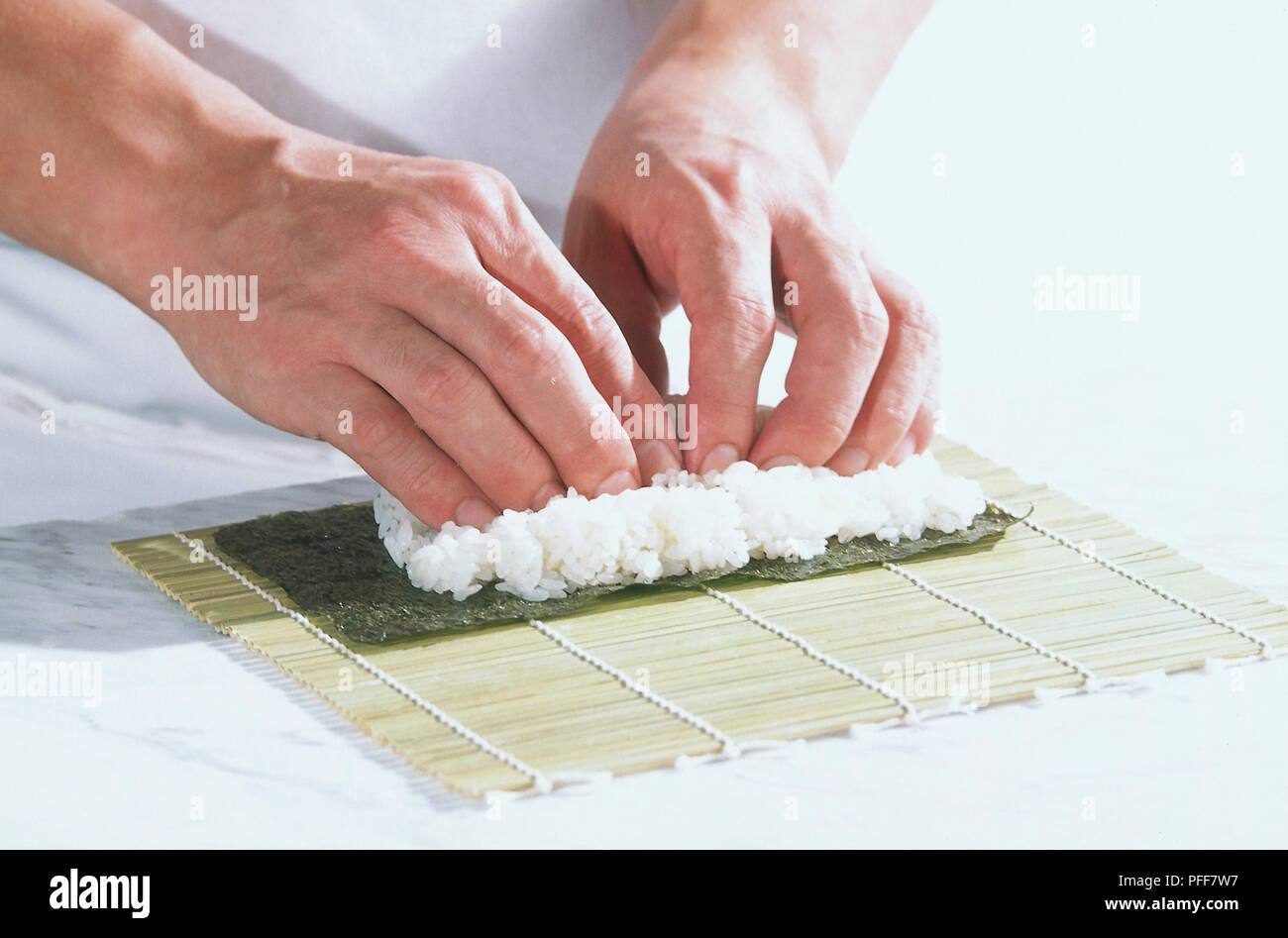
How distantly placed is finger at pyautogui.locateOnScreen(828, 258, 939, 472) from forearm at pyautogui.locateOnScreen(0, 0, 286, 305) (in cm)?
53

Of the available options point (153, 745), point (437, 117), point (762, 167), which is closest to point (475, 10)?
point (437, 117)

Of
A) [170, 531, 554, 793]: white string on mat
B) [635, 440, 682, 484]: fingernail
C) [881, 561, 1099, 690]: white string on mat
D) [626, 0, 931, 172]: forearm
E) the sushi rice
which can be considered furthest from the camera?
[626, 0, 931, 172]: forearm

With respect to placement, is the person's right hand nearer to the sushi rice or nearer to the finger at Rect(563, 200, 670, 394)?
the sushi rice

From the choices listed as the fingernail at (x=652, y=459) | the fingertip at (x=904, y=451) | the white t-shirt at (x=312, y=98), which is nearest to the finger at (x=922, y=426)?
the fingertip at (x=904, y=451)

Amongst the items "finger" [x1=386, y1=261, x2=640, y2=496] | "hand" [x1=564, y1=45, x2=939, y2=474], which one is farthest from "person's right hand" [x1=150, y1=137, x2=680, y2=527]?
"hand" [x1=564, y1=45, x2=939, y2=474]

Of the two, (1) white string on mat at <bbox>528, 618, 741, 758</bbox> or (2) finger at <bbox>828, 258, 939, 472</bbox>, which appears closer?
→ (1) white string on mat at <bbox>528, 618, 741, 758</bbox>

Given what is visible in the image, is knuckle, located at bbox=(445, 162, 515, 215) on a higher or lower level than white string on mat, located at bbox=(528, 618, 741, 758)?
higher

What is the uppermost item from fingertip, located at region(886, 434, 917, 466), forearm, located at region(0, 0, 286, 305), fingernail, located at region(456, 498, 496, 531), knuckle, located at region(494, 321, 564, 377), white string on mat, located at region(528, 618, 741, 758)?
forearm, located at region(0, 0, 286, 305)

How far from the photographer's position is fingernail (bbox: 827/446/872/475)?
1304 millimetres

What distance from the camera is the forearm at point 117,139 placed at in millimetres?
1227

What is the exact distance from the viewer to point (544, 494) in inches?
46.9

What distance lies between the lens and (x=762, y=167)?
1.36 metres

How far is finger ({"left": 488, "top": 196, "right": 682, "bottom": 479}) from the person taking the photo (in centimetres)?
118

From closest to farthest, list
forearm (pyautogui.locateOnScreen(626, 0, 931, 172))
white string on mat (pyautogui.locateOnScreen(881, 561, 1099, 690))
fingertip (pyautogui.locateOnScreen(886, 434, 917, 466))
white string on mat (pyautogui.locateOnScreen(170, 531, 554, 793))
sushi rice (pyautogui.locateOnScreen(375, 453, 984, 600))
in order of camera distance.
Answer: white string on mat (pyautogui.locateOnScreen(170, 531, 554, 793)) → white string on mat (pyautogui.locateOnScreen(881, 561, 1099, 690)) → sushi rice (pyautogui.locateOnScreen(375, 453, 984, 600)) → fingertip (pyautogui.locateOnScreen(886, 434, 917, 466)) → forearm (pyautogui.locateOnScreen(626, 0, 931, 172))
